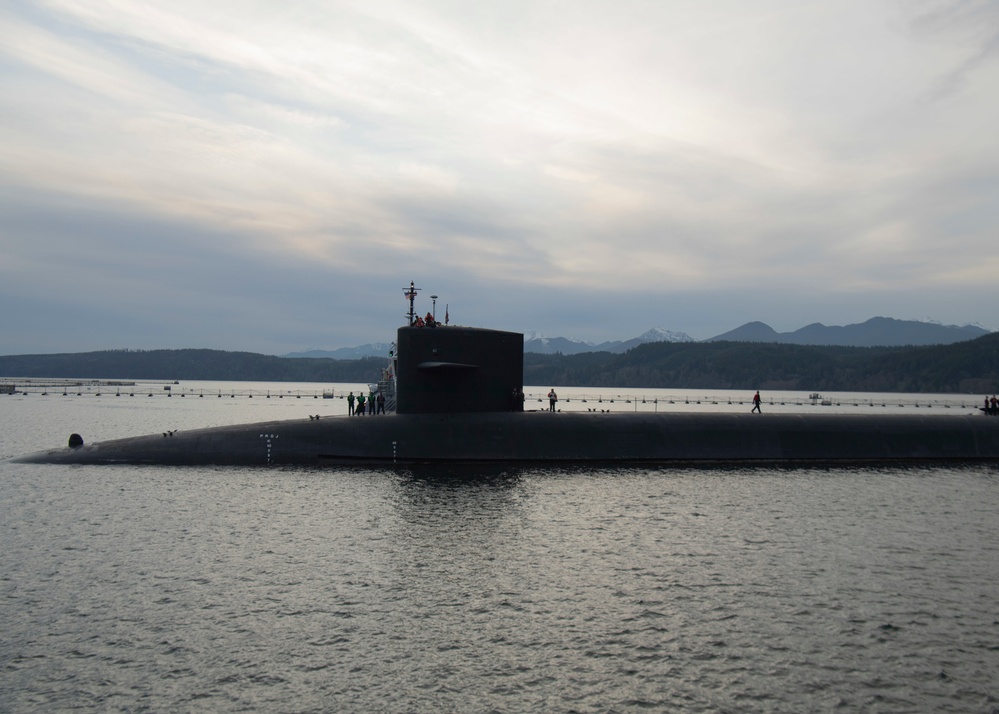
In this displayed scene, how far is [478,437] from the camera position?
25031 millimetres

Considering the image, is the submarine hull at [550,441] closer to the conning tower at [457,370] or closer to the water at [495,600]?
the conning tower at [457,370]

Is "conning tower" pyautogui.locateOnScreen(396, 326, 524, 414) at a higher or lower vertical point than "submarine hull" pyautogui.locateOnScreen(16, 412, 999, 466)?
higher

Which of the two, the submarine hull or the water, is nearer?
the water

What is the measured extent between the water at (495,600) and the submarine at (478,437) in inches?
131

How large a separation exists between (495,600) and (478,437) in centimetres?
1285

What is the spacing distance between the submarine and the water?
3.32 meters

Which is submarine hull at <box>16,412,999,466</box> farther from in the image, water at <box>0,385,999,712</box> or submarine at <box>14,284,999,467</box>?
water at <box>0,385,999,712</box>

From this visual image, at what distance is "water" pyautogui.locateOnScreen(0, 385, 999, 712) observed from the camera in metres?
9.11

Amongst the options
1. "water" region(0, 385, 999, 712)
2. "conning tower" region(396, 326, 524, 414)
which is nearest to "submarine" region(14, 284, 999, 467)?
"conning tower" region(396, 326, 524, 414)

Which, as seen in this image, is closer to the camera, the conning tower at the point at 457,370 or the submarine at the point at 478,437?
the conning tower at the point at 457,370

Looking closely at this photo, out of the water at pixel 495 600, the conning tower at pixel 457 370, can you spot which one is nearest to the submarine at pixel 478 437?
the conning tower at pixel 457 370

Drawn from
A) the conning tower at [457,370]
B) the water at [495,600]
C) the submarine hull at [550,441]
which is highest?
the conning tower at [457,370]

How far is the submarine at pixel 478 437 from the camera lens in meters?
25.0

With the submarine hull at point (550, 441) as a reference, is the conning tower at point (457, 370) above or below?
above
